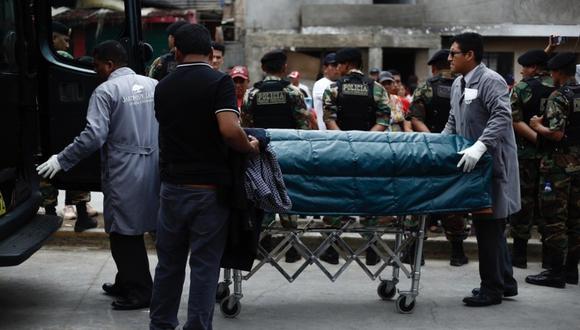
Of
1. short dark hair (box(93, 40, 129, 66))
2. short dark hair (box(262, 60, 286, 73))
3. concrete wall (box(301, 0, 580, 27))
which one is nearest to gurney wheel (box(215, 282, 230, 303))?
short dark hair (box(93, 40, 129, 66))

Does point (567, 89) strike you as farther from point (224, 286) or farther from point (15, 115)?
point (15, 115)

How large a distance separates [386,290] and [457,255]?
5.45 feet

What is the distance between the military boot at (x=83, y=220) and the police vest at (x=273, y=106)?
1.99m

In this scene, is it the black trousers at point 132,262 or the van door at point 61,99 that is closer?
the black trousers at point 132,262

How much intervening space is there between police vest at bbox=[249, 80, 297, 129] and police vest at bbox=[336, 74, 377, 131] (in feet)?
2.00

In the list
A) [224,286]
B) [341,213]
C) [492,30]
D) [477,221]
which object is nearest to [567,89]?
[477,221]

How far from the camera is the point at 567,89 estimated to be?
7695mm

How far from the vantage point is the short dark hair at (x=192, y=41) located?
5289mm

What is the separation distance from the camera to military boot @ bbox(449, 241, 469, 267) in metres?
8.47

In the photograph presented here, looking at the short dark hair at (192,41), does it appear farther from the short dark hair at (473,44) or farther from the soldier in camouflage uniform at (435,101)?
the soldier in camouflage uniform at (435,101)

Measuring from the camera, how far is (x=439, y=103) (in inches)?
348

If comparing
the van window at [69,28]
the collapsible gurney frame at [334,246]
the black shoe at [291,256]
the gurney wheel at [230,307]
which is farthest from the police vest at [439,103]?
the gurney wheel at [230,307]

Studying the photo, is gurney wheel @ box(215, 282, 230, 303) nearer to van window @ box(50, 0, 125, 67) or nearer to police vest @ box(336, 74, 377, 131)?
van window @ box(50, 0, 125, 67)

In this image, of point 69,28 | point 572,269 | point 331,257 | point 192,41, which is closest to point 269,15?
point 69,28
